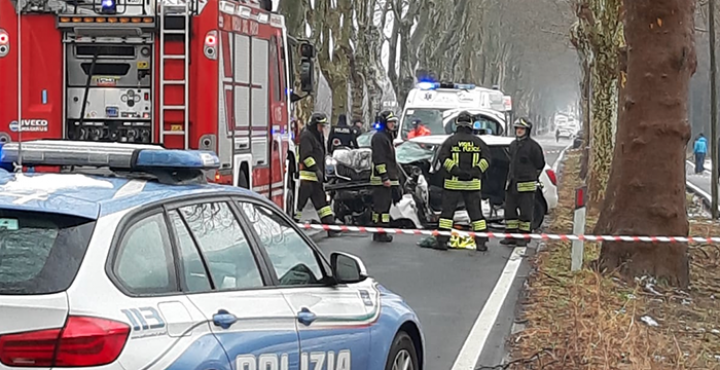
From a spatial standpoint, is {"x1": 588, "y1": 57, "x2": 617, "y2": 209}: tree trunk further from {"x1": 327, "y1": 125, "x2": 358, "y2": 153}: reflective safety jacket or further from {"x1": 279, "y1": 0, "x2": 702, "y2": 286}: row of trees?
{"x1": 327, "y1": 125, "x2": 358, "y2": 153}: reflective safety jacket

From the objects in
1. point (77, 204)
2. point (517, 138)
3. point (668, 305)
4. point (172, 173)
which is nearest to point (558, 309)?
point (668, 305)

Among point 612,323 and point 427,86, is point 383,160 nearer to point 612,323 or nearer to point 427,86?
point 612,323

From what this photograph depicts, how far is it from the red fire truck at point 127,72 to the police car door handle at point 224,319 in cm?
743

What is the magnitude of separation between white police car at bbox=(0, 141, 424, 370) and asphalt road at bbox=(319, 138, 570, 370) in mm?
2847

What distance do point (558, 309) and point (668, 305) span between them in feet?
4.12

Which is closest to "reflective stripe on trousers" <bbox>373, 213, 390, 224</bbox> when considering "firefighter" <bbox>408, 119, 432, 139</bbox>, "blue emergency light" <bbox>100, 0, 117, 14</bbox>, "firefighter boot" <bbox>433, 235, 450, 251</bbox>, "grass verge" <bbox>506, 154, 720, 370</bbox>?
"firefighter boot" <bbox>433, 235, 450, 251</bbox>

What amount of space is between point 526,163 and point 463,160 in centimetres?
112

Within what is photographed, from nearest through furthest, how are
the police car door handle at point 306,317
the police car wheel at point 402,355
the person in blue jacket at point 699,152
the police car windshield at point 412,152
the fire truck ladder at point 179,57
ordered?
the police car door handle at point 306,317 → the police car wheel at point 402,355 → the fire truck ladder at point 179,57 → the police car windshield at point 412,152 → the person in blue jacket at point 699,152

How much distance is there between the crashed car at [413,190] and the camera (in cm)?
1557

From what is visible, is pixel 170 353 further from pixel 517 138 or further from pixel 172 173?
pixel 517 138

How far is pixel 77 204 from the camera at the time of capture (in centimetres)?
395

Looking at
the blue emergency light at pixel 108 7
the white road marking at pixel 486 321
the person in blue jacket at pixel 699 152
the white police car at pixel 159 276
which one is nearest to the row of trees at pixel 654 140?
the white road marking at pixel 486 321

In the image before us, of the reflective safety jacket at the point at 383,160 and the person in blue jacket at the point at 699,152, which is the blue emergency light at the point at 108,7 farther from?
the person in blue jacket at the point at 699,152

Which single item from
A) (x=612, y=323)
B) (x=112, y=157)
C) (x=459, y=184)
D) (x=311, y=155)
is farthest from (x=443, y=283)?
(x=112, y=157)
